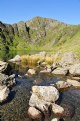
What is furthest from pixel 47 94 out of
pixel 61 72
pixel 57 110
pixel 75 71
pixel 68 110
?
pixel 75 71

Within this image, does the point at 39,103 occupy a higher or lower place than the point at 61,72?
higher

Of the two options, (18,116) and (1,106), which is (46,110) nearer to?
(18,116)

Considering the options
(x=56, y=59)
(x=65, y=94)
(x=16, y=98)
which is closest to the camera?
(x=16, y=98)

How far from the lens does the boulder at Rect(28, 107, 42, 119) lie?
3109 centimetres

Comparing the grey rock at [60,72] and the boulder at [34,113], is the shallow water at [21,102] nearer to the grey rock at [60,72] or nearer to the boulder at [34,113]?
the boulder at [34,113]

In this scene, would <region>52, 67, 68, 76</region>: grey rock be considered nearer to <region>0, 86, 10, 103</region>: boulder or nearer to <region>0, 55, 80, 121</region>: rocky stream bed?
<region>0, 55, 80, 121</region>: rocky stream bed

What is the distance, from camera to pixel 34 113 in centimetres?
3172

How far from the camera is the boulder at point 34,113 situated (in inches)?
1224

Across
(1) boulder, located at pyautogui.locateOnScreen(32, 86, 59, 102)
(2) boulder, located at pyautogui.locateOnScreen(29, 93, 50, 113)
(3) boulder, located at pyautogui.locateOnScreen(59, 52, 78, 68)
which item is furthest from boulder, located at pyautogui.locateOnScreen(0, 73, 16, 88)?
(3) boulder, located at pyautogui.locateOnScreen(59, 52, 78, 68)

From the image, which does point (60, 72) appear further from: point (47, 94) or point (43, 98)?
point (43, 98)

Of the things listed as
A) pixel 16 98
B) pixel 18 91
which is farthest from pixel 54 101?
pixel 18 91

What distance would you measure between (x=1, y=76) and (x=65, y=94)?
1538 cm

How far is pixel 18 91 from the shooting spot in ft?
144

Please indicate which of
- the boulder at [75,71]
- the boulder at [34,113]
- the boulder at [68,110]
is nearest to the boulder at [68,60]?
the boulder at [75,71]
